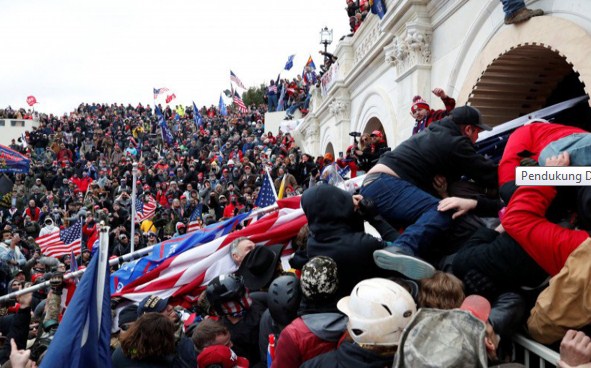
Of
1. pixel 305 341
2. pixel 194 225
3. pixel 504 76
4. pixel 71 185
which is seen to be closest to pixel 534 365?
pixel 305 341

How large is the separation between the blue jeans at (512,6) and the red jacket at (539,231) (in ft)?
15.5

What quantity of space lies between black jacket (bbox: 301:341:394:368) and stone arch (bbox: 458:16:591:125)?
15.5 ft

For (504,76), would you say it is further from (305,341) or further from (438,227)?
(305,341)

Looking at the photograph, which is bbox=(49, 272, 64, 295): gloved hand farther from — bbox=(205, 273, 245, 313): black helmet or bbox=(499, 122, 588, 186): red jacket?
bbox=(499, 122, 588, 186): red jacket

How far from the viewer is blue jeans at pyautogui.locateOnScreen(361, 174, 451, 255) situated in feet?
11.5

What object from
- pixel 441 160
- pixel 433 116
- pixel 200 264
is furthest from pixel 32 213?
pixel 441 160

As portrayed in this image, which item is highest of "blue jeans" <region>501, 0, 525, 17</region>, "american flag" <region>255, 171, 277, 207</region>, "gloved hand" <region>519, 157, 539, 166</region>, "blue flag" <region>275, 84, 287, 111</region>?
"blue flag" <region>275, 84, 287, 111</region>

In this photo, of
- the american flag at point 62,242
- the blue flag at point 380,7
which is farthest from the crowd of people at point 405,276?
the blue flag at point 380,7

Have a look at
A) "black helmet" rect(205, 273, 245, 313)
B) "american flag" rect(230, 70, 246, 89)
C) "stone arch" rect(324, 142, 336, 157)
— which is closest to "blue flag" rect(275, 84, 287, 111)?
"american flag" rect(230, 70, 246, 89)

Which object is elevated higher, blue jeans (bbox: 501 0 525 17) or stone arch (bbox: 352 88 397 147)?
blue jeans (bbox: 501 0 525 17)

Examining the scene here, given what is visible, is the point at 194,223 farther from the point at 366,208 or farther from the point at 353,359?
the point at 353,359

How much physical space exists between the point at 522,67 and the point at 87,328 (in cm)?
704

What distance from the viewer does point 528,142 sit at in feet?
12.3

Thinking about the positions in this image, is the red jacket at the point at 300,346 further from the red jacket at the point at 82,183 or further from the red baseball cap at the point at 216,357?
the red jacket at the point at 82,183
